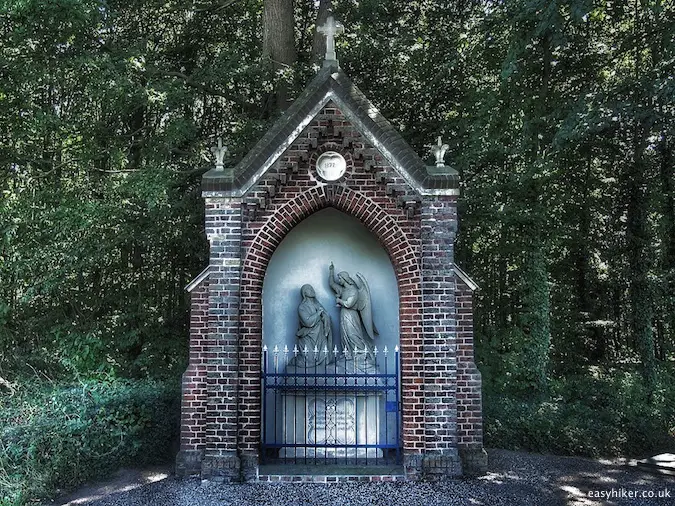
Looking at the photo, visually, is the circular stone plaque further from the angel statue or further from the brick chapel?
the angel statue

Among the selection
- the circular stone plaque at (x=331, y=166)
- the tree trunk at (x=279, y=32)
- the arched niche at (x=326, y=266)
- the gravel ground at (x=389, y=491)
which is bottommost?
the gravel ground at (x=389, y=491)

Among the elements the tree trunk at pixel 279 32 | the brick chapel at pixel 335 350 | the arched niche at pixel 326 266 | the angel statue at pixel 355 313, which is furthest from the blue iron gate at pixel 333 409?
the tree trunk at pixel 279 32

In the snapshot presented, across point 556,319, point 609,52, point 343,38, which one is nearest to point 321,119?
point 343,38

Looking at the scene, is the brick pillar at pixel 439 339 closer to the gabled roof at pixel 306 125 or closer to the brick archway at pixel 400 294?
the brick archway at pixel 400 294

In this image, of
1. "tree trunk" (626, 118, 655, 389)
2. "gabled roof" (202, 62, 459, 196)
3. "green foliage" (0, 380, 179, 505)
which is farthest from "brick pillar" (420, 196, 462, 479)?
"tree trunk" (626, 118, 655, 389)

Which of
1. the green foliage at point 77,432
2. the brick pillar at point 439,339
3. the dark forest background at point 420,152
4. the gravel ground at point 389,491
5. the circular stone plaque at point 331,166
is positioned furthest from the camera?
the dark forest background at point 420,152

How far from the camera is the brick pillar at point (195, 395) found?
7.29 meters

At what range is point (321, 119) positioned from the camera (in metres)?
7.62

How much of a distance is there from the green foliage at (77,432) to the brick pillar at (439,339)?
3.88 metres

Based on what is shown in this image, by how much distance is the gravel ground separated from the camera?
634 centimetres

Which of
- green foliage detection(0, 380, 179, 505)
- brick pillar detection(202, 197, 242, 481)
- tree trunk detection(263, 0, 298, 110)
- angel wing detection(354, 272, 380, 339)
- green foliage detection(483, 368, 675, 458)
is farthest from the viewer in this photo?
tree trunk detection(263, 0, 298, 110)

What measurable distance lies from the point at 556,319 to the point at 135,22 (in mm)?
12408

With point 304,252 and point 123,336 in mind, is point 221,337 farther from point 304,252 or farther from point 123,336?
point 123,336

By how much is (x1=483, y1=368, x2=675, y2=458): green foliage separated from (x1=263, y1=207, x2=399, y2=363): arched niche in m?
2.81
